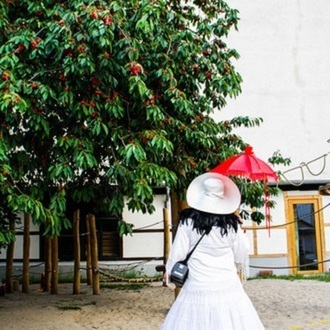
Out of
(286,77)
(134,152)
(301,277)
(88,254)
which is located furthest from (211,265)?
(286,77)

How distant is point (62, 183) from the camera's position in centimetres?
595

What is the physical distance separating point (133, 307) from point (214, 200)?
19.9 ft

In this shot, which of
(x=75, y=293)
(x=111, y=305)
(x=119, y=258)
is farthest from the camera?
(x=119, y=258)

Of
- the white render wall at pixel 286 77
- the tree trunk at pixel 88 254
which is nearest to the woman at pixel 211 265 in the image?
the tree trunk at pixel 88 254

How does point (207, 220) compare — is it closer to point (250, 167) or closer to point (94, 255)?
point (250, 167)

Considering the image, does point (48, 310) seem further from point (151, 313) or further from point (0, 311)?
point (151, 313)

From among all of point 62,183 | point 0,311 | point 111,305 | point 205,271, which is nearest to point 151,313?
point 111,305

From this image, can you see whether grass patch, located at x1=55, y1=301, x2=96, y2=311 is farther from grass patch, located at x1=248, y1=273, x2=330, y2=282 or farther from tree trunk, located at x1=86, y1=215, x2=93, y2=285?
grass patch, located at x1=248, y1=273, x2=330, y2=282

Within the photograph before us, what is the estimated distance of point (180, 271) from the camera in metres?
3.71

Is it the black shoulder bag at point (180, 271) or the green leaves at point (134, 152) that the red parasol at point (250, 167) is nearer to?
the green leaves at point (134, 152)

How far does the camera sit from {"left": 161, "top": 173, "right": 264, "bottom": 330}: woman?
12.0 feet

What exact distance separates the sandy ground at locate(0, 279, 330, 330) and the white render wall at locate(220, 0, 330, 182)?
4129 mm

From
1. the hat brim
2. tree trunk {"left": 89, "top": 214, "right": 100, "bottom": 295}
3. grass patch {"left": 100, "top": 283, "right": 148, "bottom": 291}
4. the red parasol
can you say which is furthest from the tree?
grass patch {"left": 100, "top": 283, "right": 148, "bottom": 291}

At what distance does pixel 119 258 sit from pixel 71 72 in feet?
28.8
